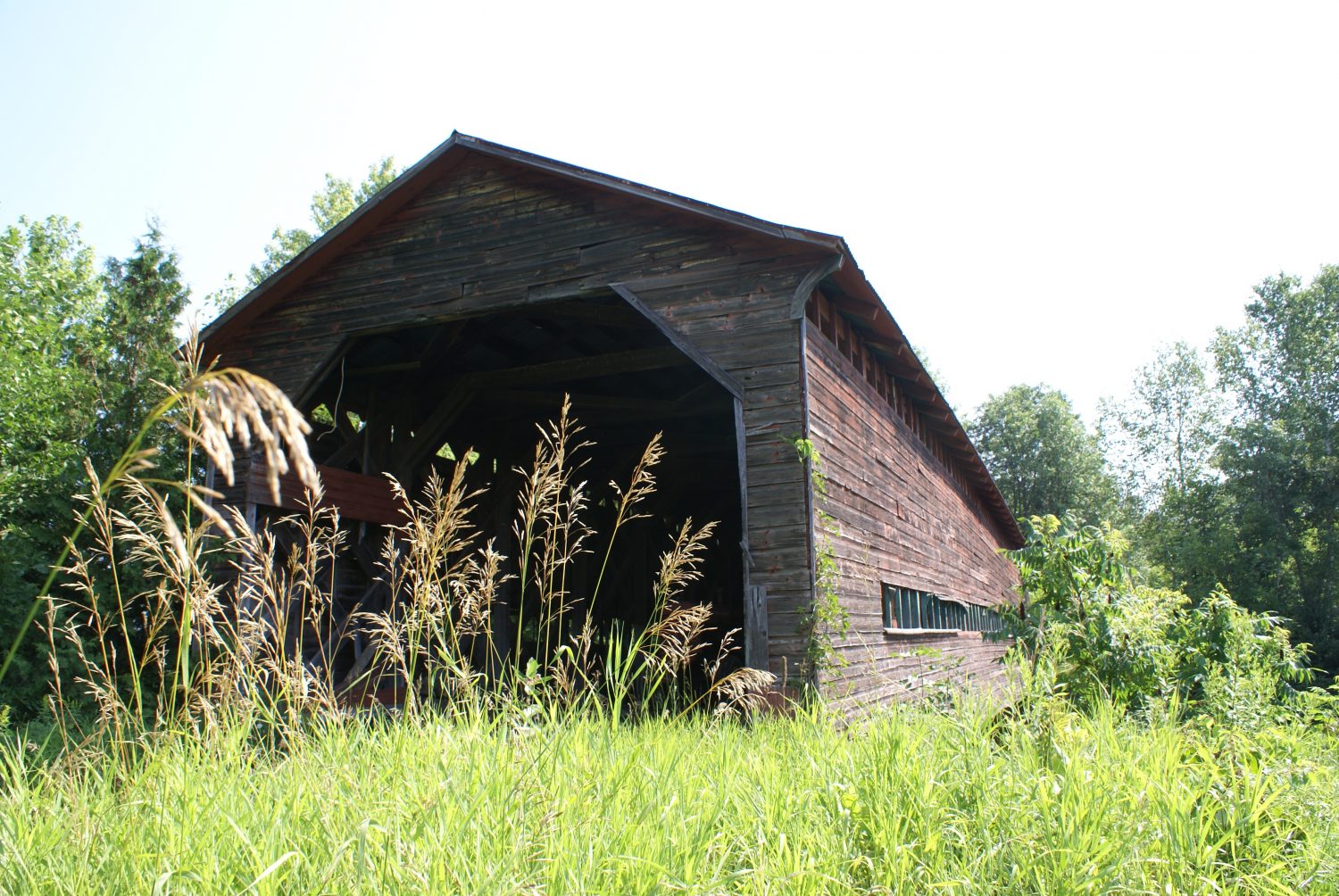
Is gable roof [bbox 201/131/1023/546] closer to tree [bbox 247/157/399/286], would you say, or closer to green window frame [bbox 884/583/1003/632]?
green window frame [bbox 884/583/1003/632]

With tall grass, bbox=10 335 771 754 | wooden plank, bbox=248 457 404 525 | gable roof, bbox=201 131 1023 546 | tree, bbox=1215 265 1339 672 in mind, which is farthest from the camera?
tree, bbox=1215 265 1339 672

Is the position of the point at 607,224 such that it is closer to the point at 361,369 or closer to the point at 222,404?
the point at 361,369

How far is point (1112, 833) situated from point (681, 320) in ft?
19.5

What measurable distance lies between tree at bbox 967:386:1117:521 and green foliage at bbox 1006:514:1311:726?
1642 inches

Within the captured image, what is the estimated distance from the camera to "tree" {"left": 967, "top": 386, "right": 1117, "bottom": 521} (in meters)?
47.5

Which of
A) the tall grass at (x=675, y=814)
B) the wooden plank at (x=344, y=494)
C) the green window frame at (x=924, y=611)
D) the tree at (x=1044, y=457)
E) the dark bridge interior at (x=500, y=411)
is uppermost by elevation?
the tree at (x=1044, y=457)

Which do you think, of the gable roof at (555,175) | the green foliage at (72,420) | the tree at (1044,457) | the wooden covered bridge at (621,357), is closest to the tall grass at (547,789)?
the wooden covered bridge at (621,357)

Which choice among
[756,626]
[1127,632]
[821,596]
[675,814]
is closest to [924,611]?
[821,596]

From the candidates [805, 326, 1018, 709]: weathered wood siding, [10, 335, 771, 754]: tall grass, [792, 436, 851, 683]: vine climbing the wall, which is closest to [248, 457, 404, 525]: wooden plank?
[792, 436, 851, 683]: vine climbing the wall

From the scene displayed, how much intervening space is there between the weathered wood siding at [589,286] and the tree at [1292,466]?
101 ft

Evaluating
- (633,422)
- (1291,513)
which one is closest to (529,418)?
(633,422)

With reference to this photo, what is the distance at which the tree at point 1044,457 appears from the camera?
47.5 m

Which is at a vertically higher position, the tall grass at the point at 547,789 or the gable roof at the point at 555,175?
the gable roof at the point at 555,175

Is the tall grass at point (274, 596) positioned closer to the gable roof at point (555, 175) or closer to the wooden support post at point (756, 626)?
the wooden support post at point (756, 626)
